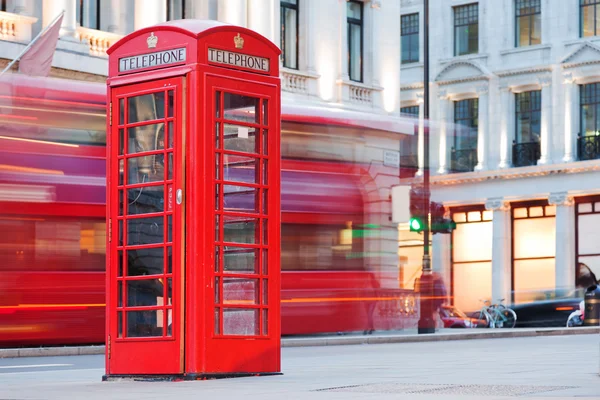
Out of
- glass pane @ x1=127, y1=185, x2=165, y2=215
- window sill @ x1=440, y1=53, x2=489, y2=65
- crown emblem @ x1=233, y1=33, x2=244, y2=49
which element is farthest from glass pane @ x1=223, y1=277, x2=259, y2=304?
window sill @ x1=440, y1=53, x2=489, y2=65

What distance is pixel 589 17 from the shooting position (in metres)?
45.2

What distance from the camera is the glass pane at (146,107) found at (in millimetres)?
10562

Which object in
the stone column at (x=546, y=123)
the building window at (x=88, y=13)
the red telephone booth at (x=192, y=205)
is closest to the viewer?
the red telephone booth at (x=192, y=205)

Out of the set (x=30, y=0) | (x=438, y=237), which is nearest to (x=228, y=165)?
(x=30, y=0)

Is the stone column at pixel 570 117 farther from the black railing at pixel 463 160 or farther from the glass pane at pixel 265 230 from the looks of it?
the glass pane at pixel 265 230

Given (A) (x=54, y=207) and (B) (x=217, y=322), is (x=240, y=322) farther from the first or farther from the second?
(A) (x=54, y=207)

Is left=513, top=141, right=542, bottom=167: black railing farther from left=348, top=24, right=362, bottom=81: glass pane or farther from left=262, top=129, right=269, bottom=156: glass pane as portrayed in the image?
left=262, top=129, right=269, bottom=156: glass pane

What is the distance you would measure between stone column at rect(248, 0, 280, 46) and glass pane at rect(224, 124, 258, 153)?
20.2 m

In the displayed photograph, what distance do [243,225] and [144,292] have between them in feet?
3.30

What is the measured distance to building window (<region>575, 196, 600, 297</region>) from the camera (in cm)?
4481

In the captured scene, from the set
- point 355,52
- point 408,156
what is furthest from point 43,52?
point 408,156

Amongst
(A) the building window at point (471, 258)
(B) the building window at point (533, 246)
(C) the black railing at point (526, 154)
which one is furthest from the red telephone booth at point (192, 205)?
(A) the building window at point (471, 258)

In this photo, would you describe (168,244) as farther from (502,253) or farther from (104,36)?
(502,253)

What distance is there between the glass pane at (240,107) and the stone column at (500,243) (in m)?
37.4
